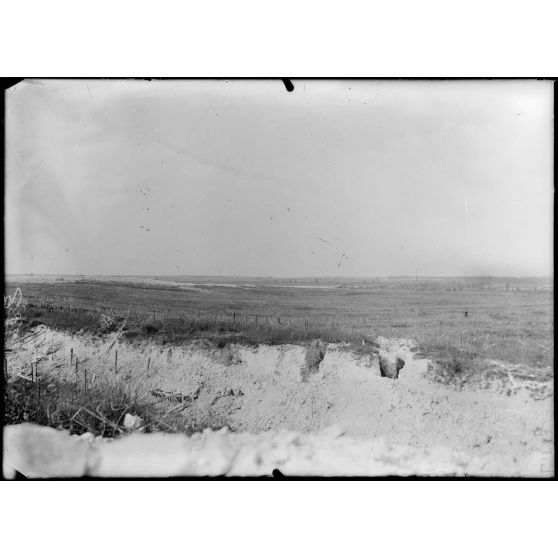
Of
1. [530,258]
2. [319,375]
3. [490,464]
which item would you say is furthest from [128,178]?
[490,464]

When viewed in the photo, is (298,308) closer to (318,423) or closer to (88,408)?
(318,423)

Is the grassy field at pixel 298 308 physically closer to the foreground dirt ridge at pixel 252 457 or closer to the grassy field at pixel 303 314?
the grassy field at pixel 303 314

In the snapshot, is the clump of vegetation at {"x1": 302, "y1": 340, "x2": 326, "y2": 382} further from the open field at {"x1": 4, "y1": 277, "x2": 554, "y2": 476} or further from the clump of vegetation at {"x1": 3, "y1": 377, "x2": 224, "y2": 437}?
the clump of vegetation at {"x1": 3, "y1": 377, "x2": 224, "y2": 437}

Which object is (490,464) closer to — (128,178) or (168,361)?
(168,361)

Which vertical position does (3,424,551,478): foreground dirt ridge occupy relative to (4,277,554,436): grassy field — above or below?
below

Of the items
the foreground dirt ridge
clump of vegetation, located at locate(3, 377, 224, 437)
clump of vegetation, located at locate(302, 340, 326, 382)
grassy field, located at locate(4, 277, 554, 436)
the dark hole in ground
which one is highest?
grassy field, located at locate(4, 277, 554, 436)

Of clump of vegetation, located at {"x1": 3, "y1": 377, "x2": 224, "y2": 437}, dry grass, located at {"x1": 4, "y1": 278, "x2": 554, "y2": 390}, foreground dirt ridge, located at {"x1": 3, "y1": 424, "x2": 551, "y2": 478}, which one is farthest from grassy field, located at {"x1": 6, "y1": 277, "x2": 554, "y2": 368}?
foreground dirt ridge, located at {"x1": 3, "y1": 424, "x2": 551, "y2": 478}

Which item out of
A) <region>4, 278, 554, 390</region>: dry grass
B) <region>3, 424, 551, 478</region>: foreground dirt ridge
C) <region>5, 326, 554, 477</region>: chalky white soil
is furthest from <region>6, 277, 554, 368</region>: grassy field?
<region>3, 424, 551, 478</region>: foreground dirt ridge

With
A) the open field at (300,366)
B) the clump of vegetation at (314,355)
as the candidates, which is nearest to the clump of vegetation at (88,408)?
the open field at (300,366)
